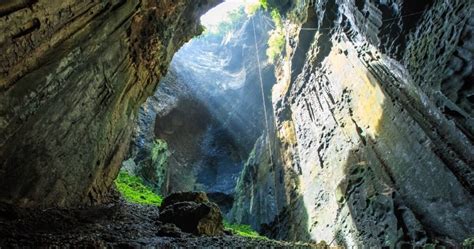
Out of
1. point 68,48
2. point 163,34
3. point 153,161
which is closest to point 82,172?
point 68,48

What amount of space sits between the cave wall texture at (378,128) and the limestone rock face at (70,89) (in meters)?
5.61

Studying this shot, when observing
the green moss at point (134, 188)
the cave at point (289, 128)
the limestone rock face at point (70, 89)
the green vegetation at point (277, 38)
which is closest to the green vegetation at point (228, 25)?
the green vegetation at point (277, 38)

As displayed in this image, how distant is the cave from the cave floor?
0.03 meters

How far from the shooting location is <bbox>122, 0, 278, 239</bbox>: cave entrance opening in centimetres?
2347

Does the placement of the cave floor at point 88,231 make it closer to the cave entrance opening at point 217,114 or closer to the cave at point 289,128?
the cave at point 289,128

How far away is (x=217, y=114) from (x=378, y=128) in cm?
1891

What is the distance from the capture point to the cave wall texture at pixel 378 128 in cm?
639

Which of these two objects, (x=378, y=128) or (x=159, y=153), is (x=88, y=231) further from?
(x=159, y=153)

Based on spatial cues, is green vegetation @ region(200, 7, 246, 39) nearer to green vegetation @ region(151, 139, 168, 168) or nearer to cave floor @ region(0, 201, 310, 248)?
green vegetation @ region(151, 139, 168, 168)

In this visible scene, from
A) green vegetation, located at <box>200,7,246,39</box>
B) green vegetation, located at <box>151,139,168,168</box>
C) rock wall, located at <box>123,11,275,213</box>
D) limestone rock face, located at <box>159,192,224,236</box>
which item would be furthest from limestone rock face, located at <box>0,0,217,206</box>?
green vegetation, located at <box>200,7,246,39</box>

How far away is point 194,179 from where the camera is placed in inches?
977

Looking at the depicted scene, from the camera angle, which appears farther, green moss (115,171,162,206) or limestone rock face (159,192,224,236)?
green moss (115,171,162,206)

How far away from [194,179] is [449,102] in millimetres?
19872

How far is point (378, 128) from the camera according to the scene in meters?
9.27
